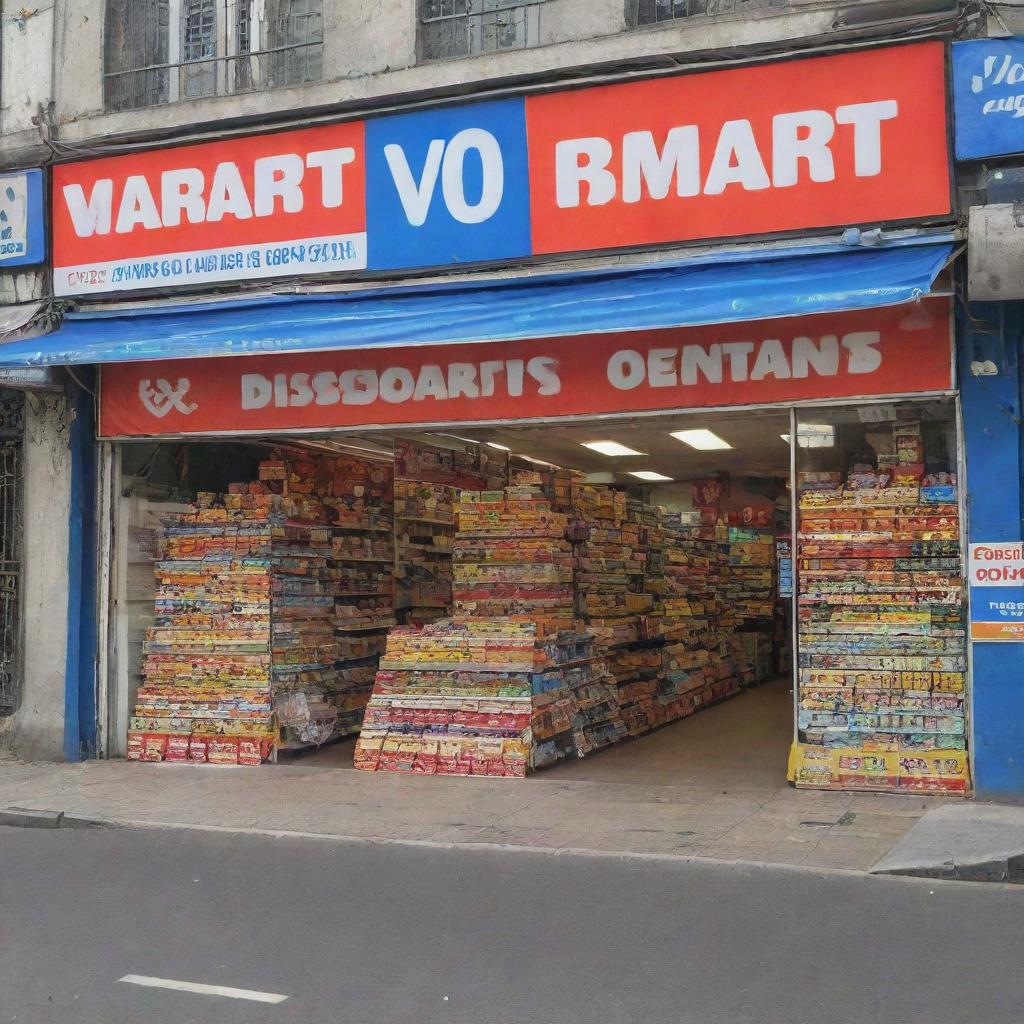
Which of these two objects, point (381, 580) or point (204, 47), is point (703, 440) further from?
point (204, 47)

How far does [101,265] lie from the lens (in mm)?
11656

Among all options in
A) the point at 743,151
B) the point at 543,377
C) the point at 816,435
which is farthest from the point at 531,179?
the point at 816,435

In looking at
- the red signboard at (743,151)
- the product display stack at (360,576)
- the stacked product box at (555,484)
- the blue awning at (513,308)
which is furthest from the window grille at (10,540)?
the red signboard at (743,151)

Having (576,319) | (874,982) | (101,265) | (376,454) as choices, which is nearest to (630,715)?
(376,454)

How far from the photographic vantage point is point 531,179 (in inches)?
400

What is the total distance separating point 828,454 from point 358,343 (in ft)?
12.1

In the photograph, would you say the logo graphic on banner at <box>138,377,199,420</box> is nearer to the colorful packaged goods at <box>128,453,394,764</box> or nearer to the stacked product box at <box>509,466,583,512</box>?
the colorful packaged goods at <box>128,453,394,764</box>

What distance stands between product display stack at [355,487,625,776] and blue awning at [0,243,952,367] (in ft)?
8.36

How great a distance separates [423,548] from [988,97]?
757cm

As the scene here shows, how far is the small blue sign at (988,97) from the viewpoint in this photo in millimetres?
8719

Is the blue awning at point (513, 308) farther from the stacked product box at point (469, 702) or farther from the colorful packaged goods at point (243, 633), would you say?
the stacked product box at point (469, 702)

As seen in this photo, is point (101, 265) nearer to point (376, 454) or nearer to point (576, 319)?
point (376, 454)

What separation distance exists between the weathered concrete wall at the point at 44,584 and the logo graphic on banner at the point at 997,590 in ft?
25.9

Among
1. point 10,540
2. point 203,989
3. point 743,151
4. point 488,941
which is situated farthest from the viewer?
point 10,540
